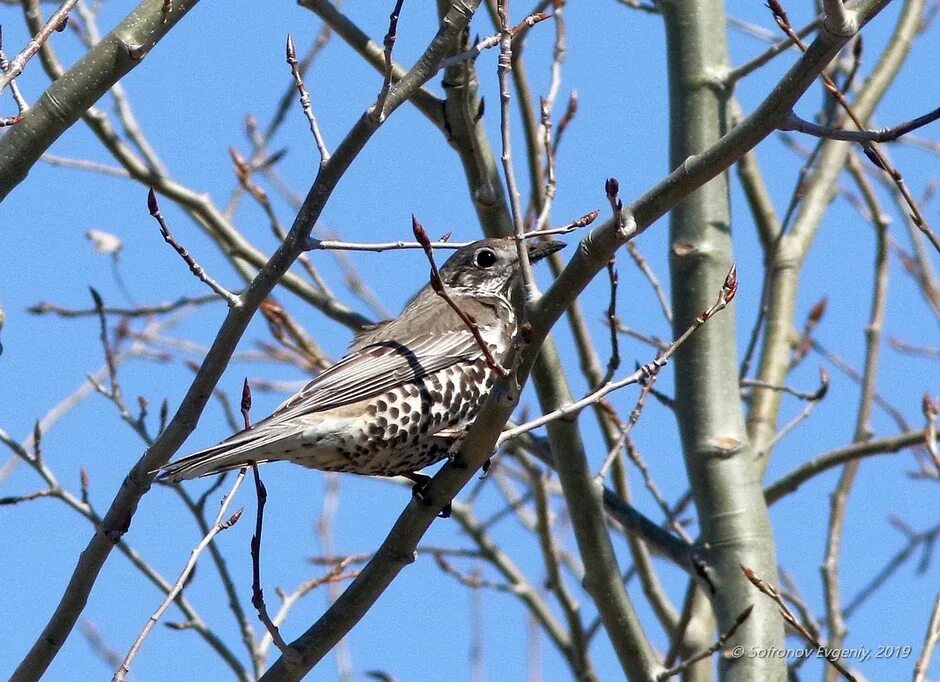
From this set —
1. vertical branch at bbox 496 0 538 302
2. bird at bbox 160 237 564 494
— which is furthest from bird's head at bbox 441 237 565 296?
vertical branch at bbox 496 0 538 302

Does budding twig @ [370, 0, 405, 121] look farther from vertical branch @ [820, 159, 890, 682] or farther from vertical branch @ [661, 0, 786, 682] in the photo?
vertical branch @ [820, 159, 890, 682]

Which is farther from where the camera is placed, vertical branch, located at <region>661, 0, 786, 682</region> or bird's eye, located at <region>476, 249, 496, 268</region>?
bird's eye, located at <region>476, 249, 496, 268</region>

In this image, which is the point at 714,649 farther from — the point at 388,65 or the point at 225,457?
the point at 388,65

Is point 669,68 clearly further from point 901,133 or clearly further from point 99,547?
point 99,547

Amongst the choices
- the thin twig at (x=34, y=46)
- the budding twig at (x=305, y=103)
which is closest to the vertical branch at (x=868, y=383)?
the budding twig at (x=305, y=103)

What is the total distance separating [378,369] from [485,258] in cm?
152

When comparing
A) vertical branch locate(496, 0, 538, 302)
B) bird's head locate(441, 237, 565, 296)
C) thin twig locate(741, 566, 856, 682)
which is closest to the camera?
vertical branch locate(496, 0, 538, 302)

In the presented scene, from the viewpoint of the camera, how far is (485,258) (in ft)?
23.0

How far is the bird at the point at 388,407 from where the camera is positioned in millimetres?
5219

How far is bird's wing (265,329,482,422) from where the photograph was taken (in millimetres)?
5407

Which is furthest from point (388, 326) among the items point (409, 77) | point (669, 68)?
point (409, 77)

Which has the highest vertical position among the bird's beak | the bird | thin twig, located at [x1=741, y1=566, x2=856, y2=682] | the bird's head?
the bird's head

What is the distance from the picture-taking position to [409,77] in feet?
13.6

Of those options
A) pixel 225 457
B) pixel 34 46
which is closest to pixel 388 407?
pixel 225 457
